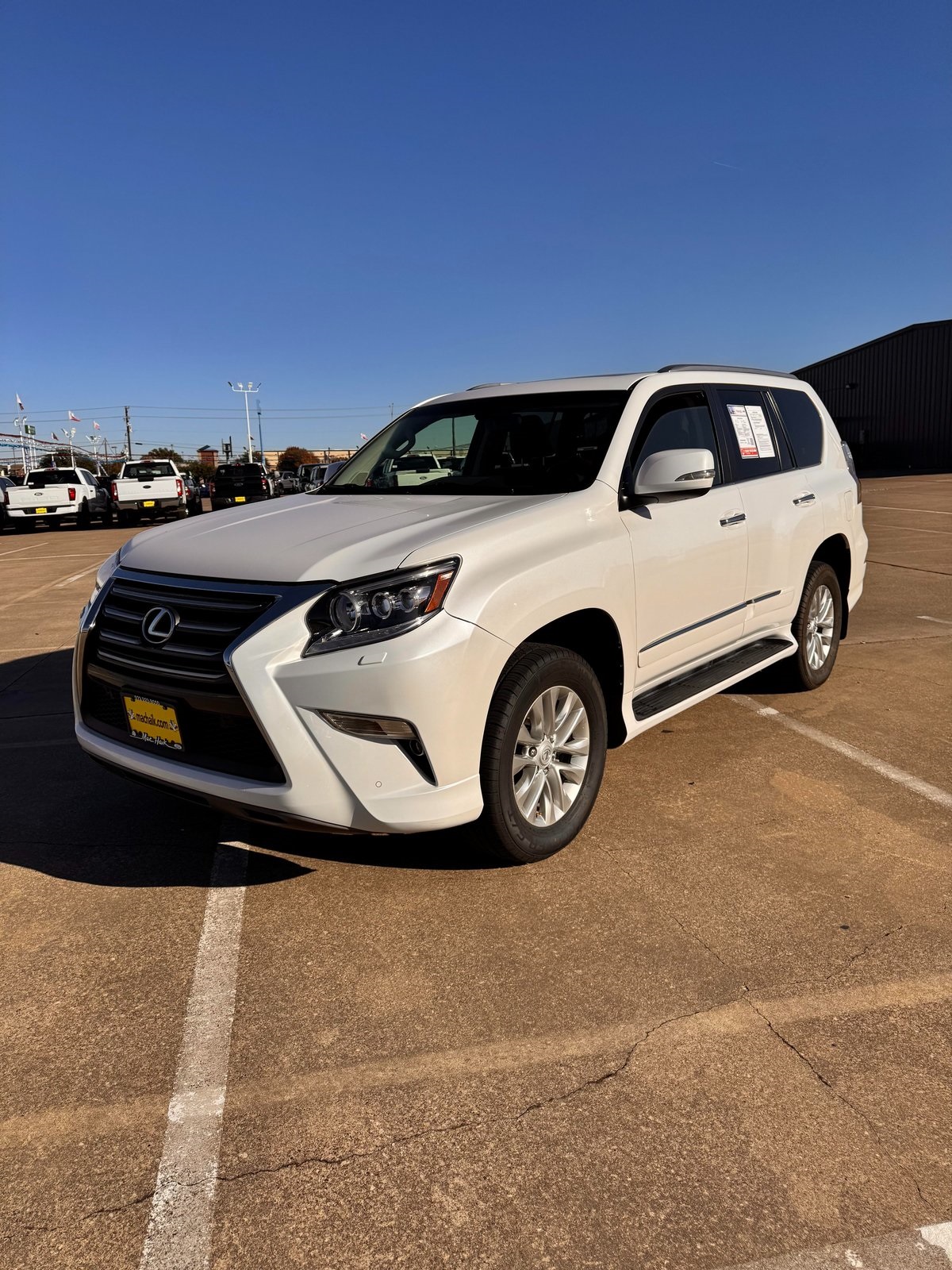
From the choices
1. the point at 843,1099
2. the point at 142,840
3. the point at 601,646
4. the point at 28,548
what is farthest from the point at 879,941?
the point at 28,548

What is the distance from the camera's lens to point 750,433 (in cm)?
504

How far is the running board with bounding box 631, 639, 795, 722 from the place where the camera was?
158 inches

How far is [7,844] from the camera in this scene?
3906 millimetres

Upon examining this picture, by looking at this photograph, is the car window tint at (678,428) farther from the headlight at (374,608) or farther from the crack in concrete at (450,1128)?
the crack in concrete at (450,1128)

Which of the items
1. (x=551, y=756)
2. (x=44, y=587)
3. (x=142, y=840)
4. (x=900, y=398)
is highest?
(x=900, y=398)

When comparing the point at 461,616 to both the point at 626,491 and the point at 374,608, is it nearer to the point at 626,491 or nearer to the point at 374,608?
the point at 374,608

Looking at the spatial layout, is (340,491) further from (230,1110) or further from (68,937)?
(230,1110)

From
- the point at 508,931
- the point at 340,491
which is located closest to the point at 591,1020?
the point at 508,931

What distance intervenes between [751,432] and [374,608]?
2.91 metres

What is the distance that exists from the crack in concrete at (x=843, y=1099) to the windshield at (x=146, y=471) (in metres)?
25.1

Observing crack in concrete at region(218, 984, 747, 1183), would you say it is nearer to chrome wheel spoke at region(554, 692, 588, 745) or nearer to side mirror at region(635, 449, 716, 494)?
chrome wheel spoke at region(554, 692, 588, 745)

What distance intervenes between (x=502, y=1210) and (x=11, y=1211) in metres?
1.06

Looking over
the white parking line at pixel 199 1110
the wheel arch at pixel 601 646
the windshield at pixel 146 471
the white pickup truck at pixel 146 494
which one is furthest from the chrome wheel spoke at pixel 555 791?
the windshield at pixel 146 471

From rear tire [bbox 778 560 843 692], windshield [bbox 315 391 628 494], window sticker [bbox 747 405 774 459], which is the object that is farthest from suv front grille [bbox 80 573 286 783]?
rear tire [bbox 778 560 843 692]
